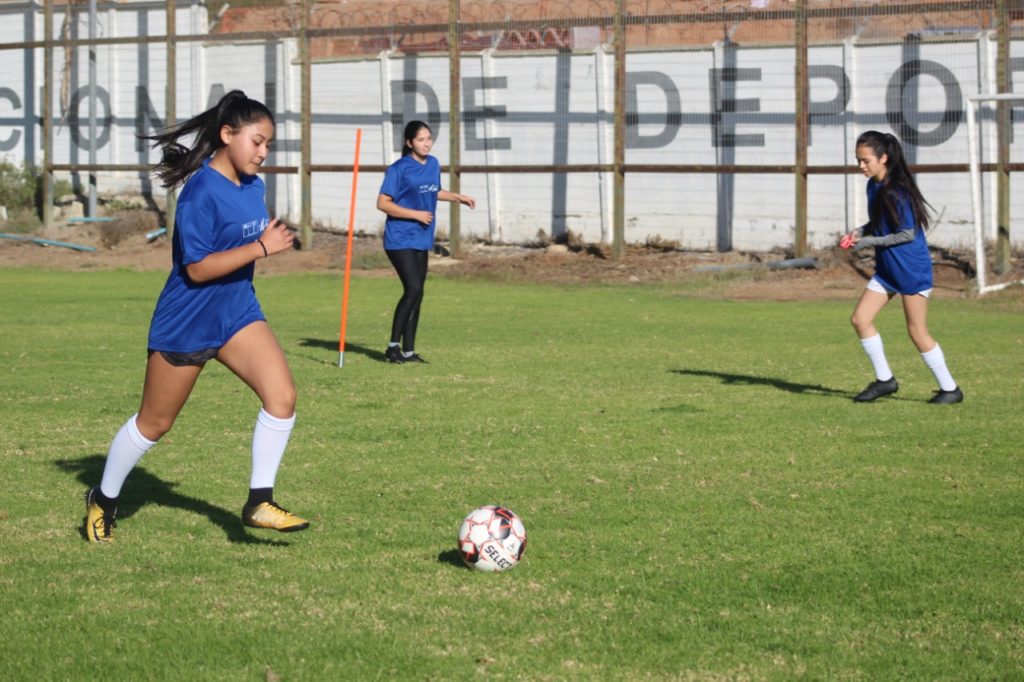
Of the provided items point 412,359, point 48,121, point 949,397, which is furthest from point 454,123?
point 949,397

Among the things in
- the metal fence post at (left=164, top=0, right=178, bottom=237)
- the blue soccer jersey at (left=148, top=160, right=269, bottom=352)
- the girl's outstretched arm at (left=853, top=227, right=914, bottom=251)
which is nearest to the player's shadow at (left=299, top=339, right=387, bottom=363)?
the girl's outstretched arm at (left=853, top=227, right=914, bottom=251)

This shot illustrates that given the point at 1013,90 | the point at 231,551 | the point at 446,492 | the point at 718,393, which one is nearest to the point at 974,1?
→ the point at 1013,90

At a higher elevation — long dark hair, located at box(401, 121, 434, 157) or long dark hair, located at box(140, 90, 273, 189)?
long dark hair, located at box(401, 121, 434, 157)

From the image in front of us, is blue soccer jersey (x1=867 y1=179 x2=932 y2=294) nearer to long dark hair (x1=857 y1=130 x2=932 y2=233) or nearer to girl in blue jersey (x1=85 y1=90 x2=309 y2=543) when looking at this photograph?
long dark hair (x1=857 y1=130 x2=932 y2=233)

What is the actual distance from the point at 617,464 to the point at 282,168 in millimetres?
19145

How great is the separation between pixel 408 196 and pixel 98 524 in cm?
706

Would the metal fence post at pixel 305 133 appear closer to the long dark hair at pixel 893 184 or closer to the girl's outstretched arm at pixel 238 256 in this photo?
the long dark hair at pixel 893 184

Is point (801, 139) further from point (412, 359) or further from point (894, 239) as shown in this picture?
point (894, 239)

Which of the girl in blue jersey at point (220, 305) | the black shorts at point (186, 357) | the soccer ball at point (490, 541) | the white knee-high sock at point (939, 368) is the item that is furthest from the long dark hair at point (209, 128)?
the white knee-high sock at point (939, 368)

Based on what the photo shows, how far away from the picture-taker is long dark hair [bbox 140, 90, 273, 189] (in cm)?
616

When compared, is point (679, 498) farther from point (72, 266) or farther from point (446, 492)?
point (72, 266)

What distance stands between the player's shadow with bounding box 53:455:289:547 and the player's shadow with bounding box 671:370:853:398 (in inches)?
204

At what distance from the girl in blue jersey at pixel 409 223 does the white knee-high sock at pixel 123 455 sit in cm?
634

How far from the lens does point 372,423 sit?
9523 mm
